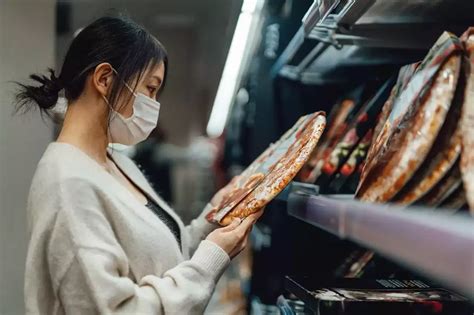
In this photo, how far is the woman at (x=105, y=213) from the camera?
3.56 feet

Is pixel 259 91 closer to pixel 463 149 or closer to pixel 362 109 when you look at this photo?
pixel 362 109

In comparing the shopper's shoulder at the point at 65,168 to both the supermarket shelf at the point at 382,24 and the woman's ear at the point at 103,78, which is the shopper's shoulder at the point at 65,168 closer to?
the woman's ear at the point at 103,78

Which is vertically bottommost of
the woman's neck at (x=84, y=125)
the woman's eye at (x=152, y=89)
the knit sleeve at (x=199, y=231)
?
the knit sleeve at (x=199, y=231)

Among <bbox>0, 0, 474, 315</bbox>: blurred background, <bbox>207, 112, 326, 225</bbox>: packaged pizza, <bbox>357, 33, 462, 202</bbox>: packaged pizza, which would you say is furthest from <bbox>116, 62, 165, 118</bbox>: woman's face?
<bbox>357, 33, 462, 202</bbox>: packaged pizza

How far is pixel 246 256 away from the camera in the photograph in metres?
2.26

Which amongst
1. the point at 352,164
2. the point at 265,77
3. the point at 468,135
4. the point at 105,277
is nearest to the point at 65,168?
the point at 105,277

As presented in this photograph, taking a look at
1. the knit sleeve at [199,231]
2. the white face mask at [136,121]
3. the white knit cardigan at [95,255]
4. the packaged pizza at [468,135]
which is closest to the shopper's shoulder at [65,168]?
the white knit cardigan at [95,255]

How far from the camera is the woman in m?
1.09

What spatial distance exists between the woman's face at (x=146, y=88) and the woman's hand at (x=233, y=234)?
0.35 meters

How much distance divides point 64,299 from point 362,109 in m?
0.88

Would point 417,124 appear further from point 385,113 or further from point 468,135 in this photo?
point 385,113

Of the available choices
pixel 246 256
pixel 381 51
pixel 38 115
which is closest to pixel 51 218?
pixel 38 115

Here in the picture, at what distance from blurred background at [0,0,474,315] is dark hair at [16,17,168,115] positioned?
9 cm

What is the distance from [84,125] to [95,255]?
325mm
